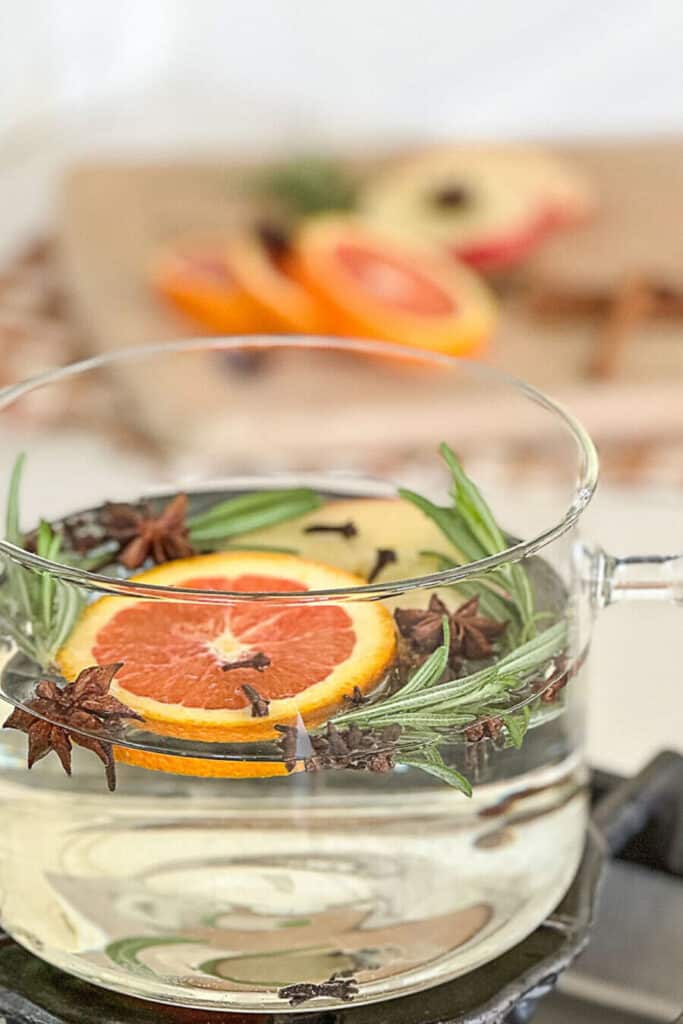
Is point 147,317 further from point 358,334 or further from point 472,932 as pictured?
point 472,932

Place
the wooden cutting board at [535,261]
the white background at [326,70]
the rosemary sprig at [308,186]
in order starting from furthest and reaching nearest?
the white background at [326,70], the rosemary sprig at [308,186], the wooden cutting board at [535,261]

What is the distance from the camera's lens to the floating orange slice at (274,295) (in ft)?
4.22

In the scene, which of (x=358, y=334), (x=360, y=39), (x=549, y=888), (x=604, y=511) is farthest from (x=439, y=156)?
(x=549, y=888)

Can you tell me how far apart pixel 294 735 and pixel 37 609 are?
10 centimetres

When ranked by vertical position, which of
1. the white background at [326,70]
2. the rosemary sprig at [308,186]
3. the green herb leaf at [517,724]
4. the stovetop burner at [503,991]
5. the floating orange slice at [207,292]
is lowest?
the stovetop burner at [503,991]

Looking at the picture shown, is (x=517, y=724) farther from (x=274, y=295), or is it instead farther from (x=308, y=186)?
(x=308, y=186)

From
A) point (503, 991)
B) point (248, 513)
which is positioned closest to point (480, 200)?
point (248, 513)

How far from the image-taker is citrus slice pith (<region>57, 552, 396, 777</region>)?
0.43 metres

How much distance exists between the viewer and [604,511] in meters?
1.05

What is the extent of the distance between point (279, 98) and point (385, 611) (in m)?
2.18

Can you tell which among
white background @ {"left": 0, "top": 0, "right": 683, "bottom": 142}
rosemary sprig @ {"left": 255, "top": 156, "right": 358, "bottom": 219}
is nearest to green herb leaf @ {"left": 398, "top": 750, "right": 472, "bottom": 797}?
rosemary sprig @ {"left": 255, "top": 156, "right": 358, "bottom": 219}

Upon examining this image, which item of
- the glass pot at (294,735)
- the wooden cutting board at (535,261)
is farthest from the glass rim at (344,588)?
the wooden cutting board at (535,261)

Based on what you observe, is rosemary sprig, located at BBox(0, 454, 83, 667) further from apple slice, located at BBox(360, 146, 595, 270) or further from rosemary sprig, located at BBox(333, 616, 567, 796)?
apple slice, located at BBox(360, 146, 595, 270)

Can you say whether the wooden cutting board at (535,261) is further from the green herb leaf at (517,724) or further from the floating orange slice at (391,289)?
the green herb leaf at (517,724)
